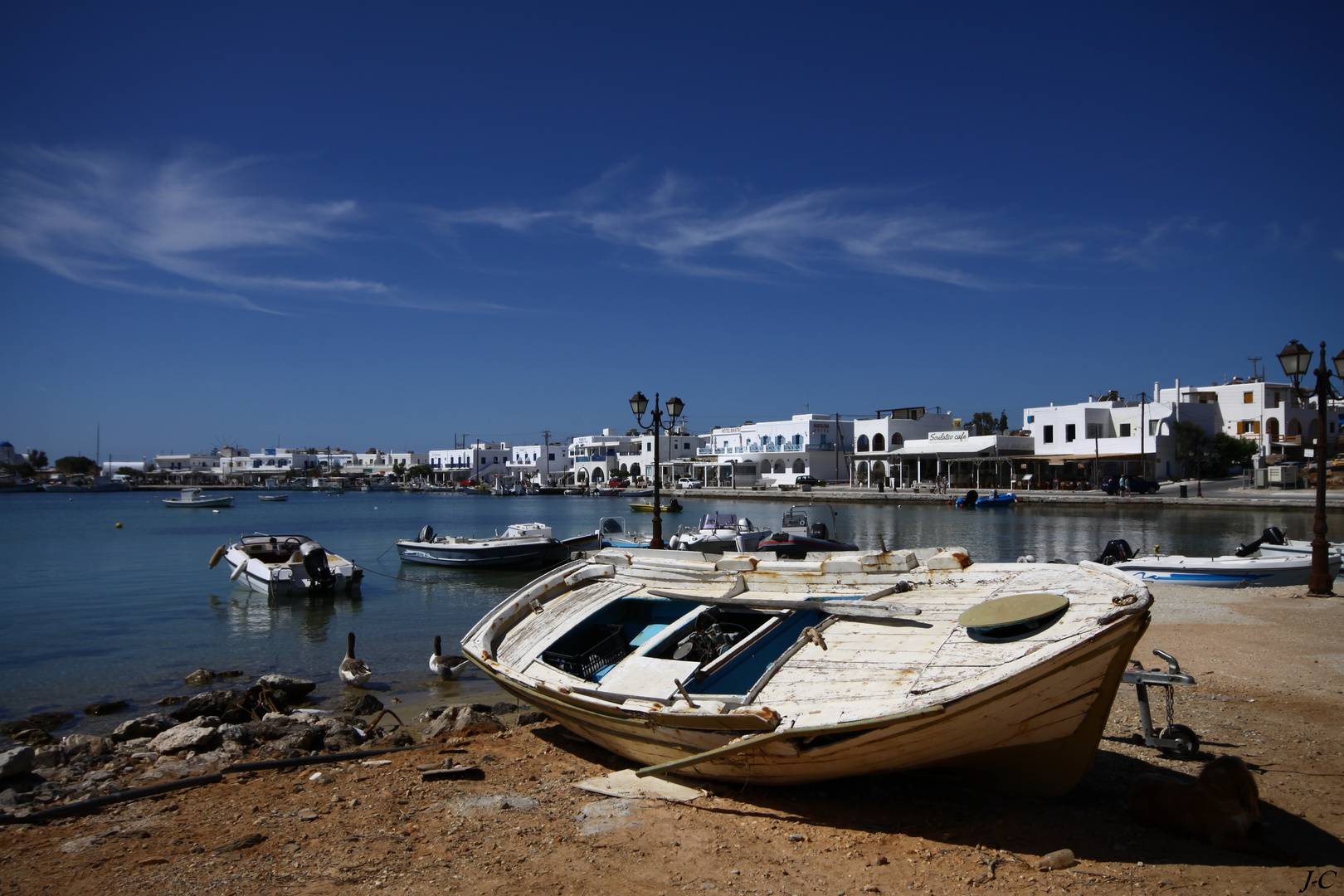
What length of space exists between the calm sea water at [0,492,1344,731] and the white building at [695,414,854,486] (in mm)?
24132

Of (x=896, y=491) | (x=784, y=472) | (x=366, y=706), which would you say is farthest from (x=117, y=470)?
(x=366, y=706)

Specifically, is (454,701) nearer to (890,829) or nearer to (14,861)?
(14,861)

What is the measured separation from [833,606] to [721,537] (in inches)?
727

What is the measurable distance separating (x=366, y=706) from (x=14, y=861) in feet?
17.3

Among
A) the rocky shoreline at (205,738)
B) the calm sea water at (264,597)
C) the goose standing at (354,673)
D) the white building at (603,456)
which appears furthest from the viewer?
the white building at (603,456)

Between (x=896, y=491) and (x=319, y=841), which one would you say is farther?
(x=896, y=491)

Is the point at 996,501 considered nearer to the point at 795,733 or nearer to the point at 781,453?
the point at 781,453

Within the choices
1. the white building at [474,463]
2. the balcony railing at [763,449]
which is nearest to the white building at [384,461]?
the white building at [474,463]

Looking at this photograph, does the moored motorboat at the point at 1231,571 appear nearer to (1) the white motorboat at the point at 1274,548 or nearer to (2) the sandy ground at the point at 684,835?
(1) the white motorboat at the point at 1274,548

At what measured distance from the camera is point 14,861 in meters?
5.32

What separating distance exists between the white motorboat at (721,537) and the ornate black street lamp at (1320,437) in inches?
482

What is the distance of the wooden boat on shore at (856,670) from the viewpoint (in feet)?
16.2

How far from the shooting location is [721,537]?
25.2 metres

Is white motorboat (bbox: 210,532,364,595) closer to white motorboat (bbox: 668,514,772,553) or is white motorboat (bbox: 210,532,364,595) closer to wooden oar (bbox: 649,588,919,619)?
white motorboat (bbox: 668,514,772,553)
